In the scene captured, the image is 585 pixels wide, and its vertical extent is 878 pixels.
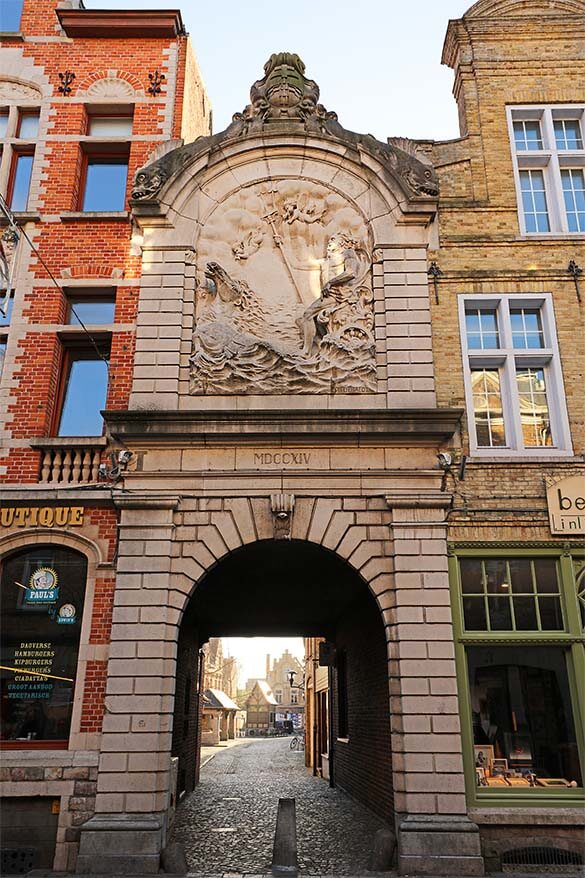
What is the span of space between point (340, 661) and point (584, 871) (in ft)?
32.2

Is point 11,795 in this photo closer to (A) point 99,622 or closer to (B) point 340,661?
(A) point 99,622

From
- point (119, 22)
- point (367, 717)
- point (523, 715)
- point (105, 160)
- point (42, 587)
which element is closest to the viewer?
point (523, 715)

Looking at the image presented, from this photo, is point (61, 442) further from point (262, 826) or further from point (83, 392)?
point (262, 826)

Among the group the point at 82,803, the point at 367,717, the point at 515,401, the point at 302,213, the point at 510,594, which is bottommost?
the point at 82,803

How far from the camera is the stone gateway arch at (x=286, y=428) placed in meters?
8.94

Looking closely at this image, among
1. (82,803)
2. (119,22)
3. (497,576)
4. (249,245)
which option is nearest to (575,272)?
(497,576)

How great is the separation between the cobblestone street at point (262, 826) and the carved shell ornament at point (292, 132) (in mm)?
10321

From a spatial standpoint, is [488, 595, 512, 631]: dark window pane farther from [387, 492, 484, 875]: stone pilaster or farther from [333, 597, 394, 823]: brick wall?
[333, 597, 394, 823]: brick wall

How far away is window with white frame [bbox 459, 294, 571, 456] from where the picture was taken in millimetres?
10664

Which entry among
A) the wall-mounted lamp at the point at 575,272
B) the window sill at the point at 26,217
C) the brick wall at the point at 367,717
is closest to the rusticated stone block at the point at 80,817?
the brick wall at the point at 367,717

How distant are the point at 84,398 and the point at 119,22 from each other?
766 centimetres

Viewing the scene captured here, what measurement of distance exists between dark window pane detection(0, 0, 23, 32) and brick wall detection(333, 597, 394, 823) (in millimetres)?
13663

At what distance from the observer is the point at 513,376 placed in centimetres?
1092

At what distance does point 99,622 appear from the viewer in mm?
9727
